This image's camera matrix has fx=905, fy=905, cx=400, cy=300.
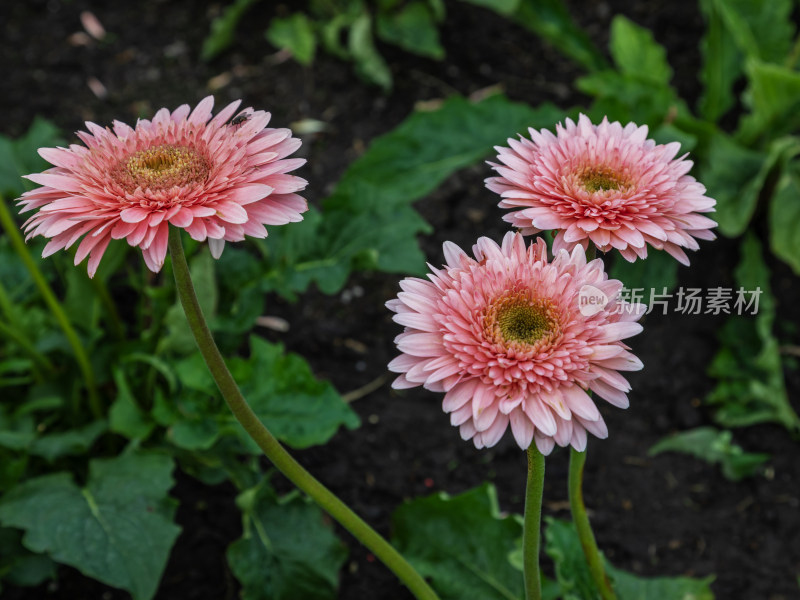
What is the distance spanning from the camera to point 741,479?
109 inches

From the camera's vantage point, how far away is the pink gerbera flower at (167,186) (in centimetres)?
130

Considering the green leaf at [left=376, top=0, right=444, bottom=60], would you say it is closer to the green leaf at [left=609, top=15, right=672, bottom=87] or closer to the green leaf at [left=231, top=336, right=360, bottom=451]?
the green leaf at [left=609, top=15, right=672, bottom=87]

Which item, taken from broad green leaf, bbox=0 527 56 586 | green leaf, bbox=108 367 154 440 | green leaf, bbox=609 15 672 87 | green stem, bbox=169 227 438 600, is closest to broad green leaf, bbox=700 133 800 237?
green leaf, bbox=609 15 672 87

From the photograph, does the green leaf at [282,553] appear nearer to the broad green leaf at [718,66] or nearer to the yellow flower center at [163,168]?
the yellow flower center at [163,168]

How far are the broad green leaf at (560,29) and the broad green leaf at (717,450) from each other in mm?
1458

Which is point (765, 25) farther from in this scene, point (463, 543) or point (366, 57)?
point (463, 543)

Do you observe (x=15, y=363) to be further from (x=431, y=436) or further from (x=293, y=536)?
(x=431, y=436)

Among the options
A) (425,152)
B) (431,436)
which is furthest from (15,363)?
(425,152)

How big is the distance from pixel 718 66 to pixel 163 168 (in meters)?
2.54

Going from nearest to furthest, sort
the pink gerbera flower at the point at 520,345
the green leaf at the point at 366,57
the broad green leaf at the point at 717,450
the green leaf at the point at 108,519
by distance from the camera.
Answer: the pink gerbera flower at the point at 520,345 → the green leaf at the point at 108,519 → the broad green leaf at the point at 717,450 → the green leaf at the point at 366,57

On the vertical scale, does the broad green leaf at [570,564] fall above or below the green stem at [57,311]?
below

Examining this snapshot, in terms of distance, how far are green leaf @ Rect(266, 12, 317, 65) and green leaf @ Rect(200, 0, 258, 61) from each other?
15 cm

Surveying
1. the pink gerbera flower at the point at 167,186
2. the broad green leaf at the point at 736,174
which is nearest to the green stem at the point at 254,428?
the pink gerbera flower at the point at 167,186

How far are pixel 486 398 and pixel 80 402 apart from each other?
5.65ft
